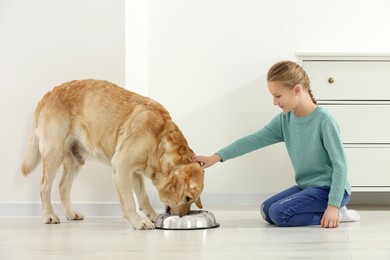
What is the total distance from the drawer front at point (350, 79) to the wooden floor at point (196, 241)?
103cm

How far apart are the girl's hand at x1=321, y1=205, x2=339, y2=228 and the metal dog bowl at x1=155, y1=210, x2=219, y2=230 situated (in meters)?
0.59

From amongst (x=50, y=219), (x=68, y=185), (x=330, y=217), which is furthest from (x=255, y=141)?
(x=50, y=219)

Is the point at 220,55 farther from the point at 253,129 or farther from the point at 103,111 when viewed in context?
the point at 103,111

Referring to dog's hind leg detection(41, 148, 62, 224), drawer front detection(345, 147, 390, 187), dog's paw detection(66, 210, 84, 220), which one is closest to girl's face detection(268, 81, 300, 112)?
drawer front detection(345, 147, 390, 187)

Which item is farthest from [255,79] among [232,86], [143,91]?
[143,91]

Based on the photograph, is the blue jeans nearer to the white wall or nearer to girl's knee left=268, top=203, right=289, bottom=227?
girl's knee left=268, top=203, right=289, bottom=227

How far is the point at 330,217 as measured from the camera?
3.42 m

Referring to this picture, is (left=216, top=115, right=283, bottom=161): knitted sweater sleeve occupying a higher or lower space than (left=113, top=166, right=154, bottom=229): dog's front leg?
higher

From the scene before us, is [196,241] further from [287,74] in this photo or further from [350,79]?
[350,79]

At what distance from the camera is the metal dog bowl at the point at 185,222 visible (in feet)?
11.0

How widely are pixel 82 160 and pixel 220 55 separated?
1731 millimetres

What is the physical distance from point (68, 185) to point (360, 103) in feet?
6.88

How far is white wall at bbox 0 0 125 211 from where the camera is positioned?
4.27 metres

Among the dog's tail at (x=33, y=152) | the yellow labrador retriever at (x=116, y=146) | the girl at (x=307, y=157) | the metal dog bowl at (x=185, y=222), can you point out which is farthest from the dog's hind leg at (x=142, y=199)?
the dog's tail at (x=33, y=152)
